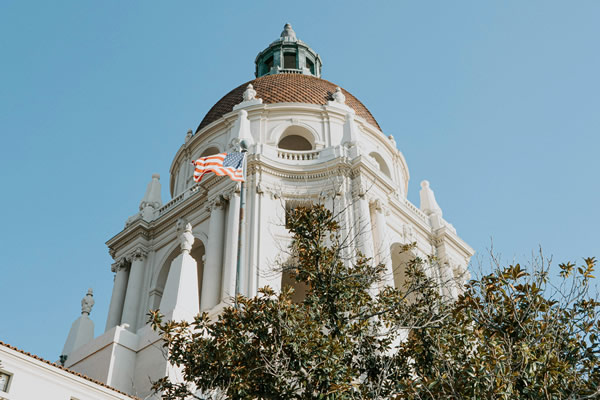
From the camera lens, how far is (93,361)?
24672mm

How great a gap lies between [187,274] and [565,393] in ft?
55.7

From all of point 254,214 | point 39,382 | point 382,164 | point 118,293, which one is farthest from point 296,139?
point 39,382

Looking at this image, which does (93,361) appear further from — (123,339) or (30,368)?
(30,368)

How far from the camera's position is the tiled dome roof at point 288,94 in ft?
124

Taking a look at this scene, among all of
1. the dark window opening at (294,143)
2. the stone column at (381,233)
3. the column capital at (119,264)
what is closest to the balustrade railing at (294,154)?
the stone column at (381,233)

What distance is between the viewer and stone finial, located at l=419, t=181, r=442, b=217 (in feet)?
120

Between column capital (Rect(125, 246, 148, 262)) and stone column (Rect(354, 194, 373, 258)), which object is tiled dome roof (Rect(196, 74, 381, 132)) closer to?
column capital (Rect(125, 246, 148, 262))

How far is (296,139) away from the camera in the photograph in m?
38.4

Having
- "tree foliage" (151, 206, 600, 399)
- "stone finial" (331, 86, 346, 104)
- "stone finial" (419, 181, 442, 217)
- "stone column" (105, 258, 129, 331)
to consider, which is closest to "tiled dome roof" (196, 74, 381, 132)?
"stone finial" (331, 86, 346, 104)

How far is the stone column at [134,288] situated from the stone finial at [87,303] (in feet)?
4.88

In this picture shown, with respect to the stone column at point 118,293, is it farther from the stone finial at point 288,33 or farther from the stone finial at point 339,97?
the stone finial at point 288,33

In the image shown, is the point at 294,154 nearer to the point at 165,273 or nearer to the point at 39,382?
the point at 165,273

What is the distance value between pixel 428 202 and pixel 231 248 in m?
12.9

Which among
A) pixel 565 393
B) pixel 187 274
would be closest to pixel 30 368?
pixel 187 274
